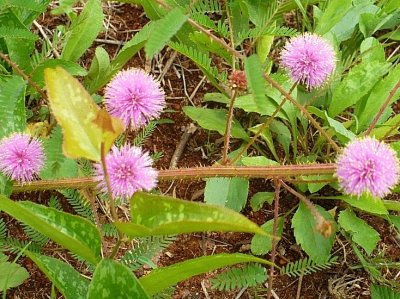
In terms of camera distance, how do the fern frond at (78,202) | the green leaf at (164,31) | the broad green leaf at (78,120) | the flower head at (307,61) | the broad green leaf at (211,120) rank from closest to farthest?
the broad green leaf at (78,120) → the green leaf at (164,31) → the flower head at (307,61) → the fern frond at (78,202) → the broad green leaf at (211,120)

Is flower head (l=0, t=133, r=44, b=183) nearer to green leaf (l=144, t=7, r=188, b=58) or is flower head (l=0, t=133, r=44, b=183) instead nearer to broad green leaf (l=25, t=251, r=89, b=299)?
broad green leaf (l=25, t=251, r=89, b=299)

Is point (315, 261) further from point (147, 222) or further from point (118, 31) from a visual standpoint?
point (118, 31)

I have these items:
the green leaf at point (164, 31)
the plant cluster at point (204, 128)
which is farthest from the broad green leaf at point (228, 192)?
the green leaf at point (164, 31)

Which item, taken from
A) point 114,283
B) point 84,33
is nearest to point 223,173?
point 114,283

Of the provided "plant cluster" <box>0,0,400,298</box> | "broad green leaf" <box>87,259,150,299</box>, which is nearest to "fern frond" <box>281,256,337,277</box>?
"plant cluster" <box>0,0,400,298</box>

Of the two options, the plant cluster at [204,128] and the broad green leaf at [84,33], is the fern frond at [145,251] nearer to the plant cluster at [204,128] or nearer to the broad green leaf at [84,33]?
the plant cluster at [204,128]

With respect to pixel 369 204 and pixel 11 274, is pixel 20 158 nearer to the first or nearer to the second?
pixel 11 274

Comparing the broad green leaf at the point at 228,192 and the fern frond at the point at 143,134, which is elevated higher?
the fern frond at the point at 143,134
